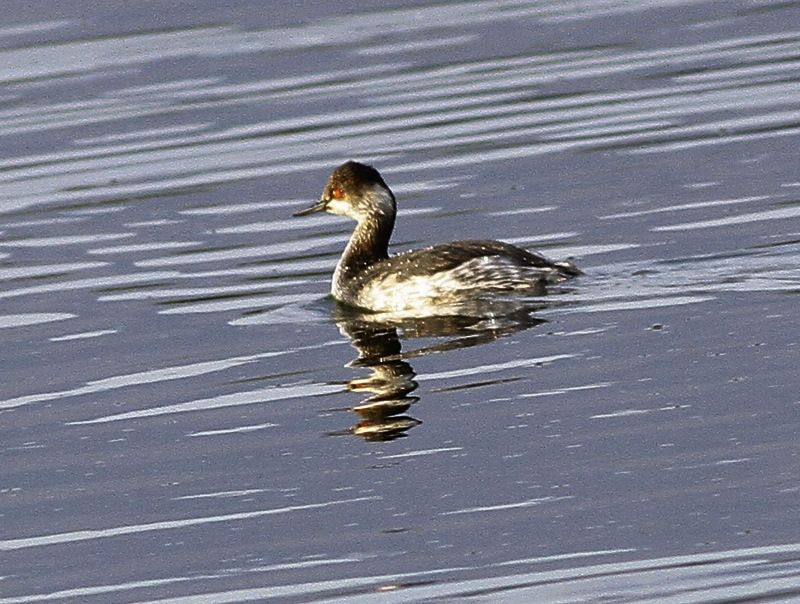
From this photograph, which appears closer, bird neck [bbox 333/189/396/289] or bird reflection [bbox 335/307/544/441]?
bird reflection [bbox 335/307/544/441]

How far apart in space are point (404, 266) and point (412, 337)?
124 cm

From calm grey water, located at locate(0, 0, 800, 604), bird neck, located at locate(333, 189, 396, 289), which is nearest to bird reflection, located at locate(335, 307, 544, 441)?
calm grey water, located at locate(0, 0, 800, 604)

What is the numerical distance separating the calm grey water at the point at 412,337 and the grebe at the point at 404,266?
0.79 feet

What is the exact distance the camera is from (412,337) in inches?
537

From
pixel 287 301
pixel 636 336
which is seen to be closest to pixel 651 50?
pixel 287 301

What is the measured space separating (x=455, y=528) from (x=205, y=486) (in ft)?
4.92

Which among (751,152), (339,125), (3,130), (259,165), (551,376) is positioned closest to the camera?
(551,376)

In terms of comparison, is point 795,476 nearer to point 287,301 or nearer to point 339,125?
point 287,301

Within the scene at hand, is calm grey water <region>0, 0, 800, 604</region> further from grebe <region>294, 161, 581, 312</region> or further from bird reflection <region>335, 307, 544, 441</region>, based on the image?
grebe <region>294, 161, 581, 312</region>

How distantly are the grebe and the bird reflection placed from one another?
22cm

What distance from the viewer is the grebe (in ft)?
46.9

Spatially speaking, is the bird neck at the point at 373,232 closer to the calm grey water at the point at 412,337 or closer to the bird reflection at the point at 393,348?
the calm grey water at the point at 412,337

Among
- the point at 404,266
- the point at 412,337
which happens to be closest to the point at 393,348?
the point at 412,337

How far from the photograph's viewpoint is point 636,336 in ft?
41.1
